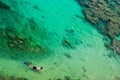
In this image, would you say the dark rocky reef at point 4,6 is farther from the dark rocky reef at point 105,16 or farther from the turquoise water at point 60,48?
the dark rocky reef at point 105,16

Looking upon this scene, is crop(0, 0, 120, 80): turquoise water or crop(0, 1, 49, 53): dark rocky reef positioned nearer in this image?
crop(0, 0, 120, 80): turquoise water

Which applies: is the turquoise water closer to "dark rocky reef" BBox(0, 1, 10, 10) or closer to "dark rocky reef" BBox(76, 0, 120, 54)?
"dark rocky reef" BBox(0, 1, 10, 10)

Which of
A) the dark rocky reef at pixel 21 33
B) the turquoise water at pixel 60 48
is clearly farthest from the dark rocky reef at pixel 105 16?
the dark rocky reef at pixel 21 33

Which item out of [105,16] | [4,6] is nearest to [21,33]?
[4,6]

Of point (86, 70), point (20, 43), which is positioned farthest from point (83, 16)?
point (20, 43)

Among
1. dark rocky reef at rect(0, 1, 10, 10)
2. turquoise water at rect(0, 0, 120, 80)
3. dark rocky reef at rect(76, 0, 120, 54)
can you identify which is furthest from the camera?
dark rocky reef at rect(76, 0, 120, 54)

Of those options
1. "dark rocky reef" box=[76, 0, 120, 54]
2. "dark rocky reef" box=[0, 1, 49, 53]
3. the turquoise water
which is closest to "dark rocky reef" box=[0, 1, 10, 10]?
"dark rocky reef" box=[0, 1, 49, 53]

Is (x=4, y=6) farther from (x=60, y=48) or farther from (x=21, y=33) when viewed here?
(x=60, y=48)
